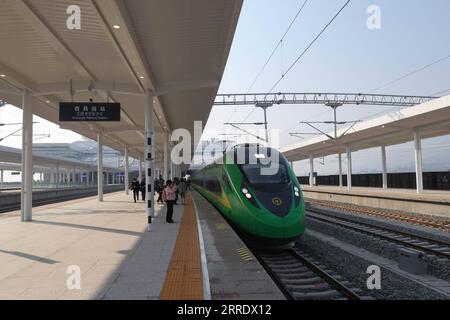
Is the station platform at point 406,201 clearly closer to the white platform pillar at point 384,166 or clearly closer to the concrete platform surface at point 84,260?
the white platform pillar at point 384,166

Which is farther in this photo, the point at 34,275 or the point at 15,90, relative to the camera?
the point at 15,90

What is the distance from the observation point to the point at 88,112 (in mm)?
14195

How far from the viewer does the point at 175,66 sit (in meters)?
13.2

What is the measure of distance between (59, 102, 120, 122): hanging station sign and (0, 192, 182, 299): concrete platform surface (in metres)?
3.67

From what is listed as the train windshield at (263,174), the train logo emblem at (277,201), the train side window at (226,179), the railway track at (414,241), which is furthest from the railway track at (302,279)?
the railway track at (414,241)

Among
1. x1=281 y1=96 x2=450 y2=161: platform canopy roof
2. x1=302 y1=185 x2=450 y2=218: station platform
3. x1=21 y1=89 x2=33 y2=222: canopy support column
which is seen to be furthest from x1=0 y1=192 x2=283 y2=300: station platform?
x1=281 y1=96 x2=450 y2=161: platform canopy roof

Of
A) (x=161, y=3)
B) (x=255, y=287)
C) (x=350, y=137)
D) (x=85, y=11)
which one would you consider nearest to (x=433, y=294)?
(x=255, y=287)

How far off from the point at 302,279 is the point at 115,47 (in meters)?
7.52

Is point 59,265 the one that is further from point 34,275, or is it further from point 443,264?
point 443,264

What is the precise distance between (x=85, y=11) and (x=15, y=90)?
7790 mm

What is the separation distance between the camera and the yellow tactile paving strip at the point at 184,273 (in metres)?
5.46

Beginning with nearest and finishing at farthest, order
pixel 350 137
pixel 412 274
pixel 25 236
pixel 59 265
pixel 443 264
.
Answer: pixel 59 265 → pixel 412 274 → pixel 443 264 → pixel 25 236 → pixel 350 137

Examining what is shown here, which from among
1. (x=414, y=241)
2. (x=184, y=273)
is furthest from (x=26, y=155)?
(x=414, y=241)

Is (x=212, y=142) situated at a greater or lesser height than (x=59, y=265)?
greater
